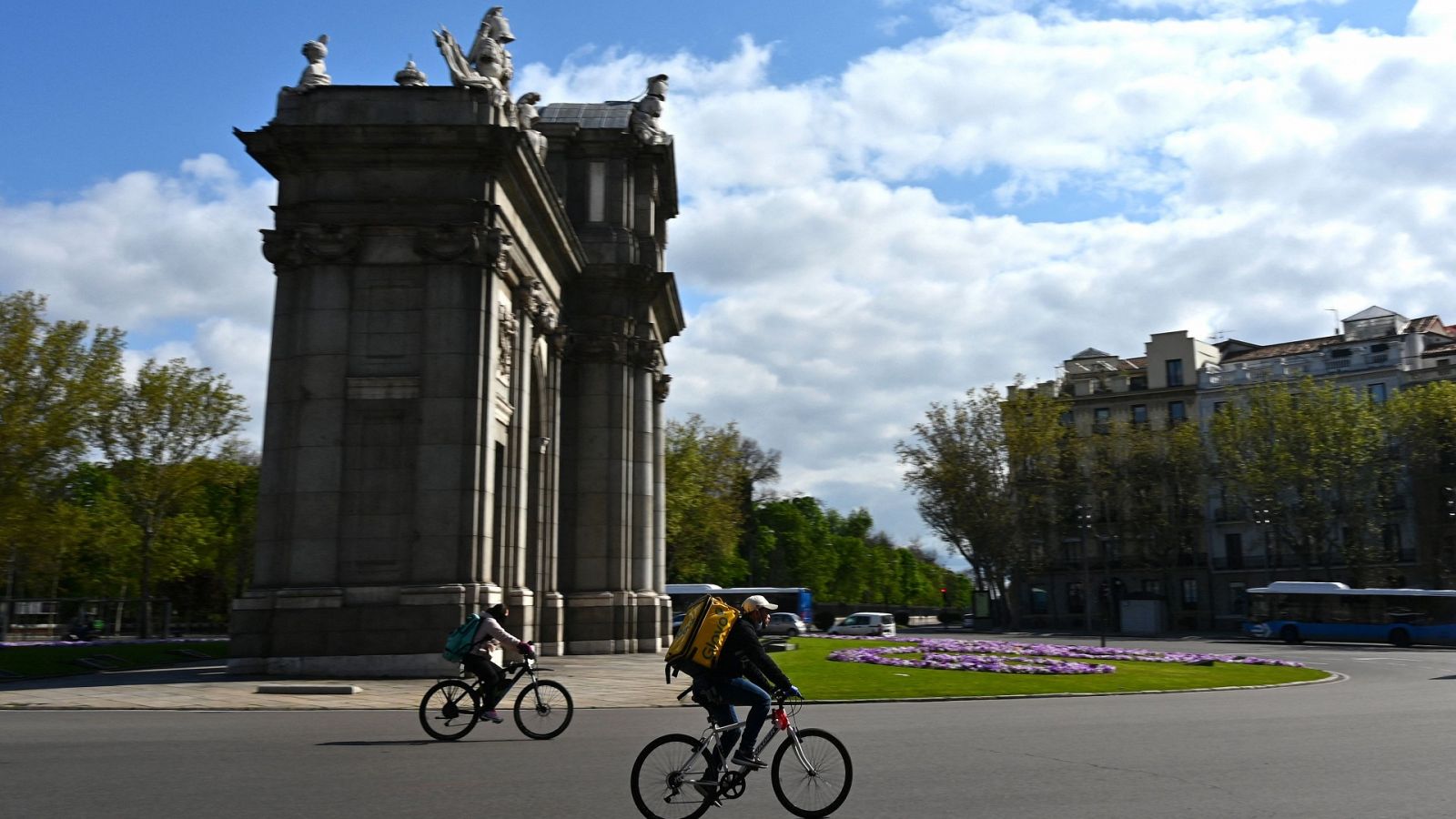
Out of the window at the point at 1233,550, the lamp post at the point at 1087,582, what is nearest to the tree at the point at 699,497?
the lamp post at the point at 1087,582

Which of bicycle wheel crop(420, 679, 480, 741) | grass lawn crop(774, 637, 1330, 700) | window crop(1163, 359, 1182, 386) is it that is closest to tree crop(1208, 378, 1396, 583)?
window crop(1163, 359, 1182, 386)

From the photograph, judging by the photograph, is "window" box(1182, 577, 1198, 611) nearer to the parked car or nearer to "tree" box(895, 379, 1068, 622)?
"tree" box(895, 379, 1068, 622)

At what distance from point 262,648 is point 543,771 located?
Result: 16.9 metres

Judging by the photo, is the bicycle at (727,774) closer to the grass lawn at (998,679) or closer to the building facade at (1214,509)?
the grass lawn at (998,679)

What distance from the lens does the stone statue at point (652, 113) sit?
4422 centimetres

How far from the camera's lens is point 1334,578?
8212 centimetres

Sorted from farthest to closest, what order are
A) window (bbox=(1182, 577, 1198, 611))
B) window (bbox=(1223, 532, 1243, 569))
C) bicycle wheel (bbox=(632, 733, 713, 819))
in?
window (bbox=(1182, 577, 1198, 611)) < window (bbox=(1223, 532, 1243, 569)) < bicycle wheel (bbox=(632, 733, 713, 819))

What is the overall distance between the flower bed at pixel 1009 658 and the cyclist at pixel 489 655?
1723 centimetres

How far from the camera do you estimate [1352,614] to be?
204ft

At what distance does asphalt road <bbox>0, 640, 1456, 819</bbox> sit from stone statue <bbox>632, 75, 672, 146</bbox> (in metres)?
27.1

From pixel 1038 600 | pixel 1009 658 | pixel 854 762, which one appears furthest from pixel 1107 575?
pixel 854 762

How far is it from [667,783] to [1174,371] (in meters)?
93.8

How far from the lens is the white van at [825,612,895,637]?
71812 mm

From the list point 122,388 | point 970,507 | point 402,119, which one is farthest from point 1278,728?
point 970,507
